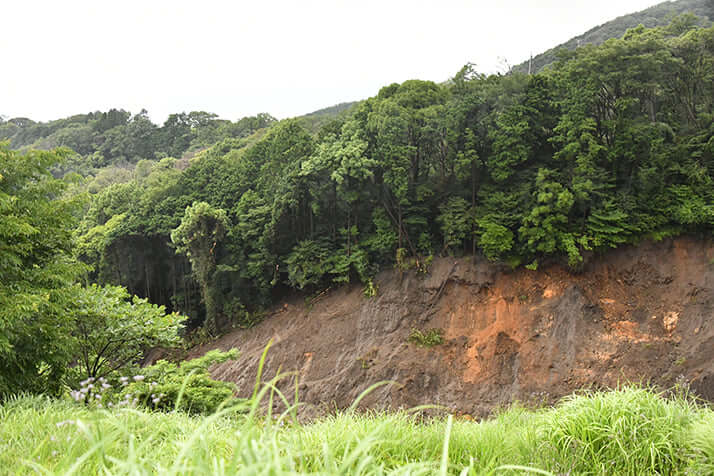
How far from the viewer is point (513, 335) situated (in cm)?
1266

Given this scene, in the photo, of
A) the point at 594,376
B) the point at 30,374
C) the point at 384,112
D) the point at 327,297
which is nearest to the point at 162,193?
the point at 327,297

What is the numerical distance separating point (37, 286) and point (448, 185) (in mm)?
12172

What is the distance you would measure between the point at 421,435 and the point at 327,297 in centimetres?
1331

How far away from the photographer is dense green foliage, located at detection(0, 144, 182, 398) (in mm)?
5059

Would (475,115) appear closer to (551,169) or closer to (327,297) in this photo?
(551,169)

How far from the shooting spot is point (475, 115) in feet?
47.0

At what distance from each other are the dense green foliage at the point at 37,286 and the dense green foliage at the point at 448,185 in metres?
7.46

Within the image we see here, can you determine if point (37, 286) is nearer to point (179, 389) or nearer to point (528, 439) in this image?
point (179, 389)

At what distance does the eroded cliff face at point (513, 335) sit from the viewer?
11.1 metres

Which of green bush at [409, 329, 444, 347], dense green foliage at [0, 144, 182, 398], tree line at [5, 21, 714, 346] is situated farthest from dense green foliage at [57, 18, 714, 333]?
dense green foliage at [0, 144, 182, 398]

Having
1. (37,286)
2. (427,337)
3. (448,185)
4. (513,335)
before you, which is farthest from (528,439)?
(448,185)

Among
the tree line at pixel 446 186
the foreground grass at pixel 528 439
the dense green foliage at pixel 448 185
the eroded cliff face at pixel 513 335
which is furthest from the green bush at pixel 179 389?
the dense green foliage at pixel 448 185

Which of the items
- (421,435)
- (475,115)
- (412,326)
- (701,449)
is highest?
(475,115)

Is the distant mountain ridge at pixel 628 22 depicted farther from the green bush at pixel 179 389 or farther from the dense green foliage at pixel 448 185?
the green bush at pixel 179 389
